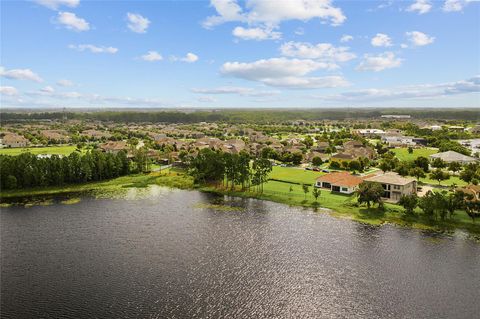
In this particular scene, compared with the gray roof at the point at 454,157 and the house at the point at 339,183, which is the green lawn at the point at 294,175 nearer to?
the house at the point at 339,183

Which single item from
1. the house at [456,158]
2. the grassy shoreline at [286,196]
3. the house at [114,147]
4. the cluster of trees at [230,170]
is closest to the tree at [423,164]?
the house at [456,158]

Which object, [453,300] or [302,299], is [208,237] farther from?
[453,300]

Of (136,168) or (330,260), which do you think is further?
(136,168)

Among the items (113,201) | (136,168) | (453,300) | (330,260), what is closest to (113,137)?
(136,168)

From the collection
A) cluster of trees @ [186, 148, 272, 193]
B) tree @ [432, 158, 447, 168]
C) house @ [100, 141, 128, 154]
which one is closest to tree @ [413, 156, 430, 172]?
tree @ [432, 158, 447, 168]

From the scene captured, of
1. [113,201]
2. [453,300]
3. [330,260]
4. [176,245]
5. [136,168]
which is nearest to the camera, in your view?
[453,300]

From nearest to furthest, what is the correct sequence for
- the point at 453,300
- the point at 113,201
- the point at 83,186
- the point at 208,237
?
the point at 453,300 → the point at 208,237 → the point at 113,201 → the point at 83,186
